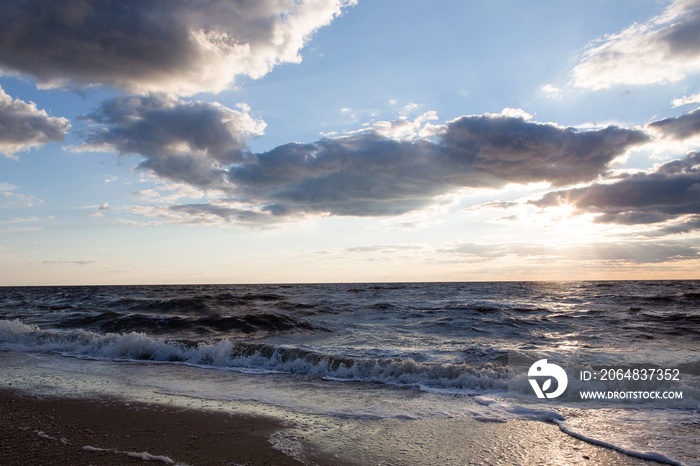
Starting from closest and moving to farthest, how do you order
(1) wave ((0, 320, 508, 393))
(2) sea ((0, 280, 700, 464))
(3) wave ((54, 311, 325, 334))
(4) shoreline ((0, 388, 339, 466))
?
(4) shoreline ((0, 388, 339, 466)) → (2) sea ((0, 280, 700, 464)) → (1) wave ((0, 320, 508, 393)) → (3) wave ((54, 311, 325, 334))

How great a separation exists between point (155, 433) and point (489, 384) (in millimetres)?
6499

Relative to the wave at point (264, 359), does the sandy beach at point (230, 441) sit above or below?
above

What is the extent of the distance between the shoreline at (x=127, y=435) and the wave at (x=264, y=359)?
402cm

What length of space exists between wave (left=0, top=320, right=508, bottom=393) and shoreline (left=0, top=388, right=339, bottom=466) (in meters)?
4.02

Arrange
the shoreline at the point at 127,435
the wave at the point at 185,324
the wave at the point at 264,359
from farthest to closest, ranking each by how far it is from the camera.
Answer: the wave at the point at 185,324, the wave at the point at 264,359, the shoreline at the point at 127,435

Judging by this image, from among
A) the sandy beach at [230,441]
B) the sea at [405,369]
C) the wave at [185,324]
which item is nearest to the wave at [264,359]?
the sea at [405,369]

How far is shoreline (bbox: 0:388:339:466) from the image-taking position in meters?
4.57

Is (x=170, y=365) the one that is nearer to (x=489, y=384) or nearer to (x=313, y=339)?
(x=313, y=339)

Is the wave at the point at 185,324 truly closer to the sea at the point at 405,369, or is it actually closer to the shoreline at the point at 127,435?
the sea at the point at 405,369

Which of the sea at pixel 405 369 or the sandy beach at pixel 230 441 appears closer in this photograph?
the sandy beach at pixel 230 441

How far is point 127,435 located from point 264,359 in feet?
19.3

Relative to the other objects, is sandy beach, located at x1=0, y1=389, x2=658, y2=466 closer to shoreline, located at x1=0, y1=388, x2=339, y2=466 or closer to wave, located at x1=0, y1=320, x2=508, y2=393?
shoreline, located at x1=0, y1=388, x2=339, y2=466

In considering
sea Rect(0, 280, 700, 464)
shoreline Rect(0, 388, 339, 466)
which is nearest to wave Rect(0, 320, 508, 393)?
sea Rect(0, 280, 700, 464)

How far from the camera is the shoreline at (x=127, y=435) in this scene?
4.57 metres
